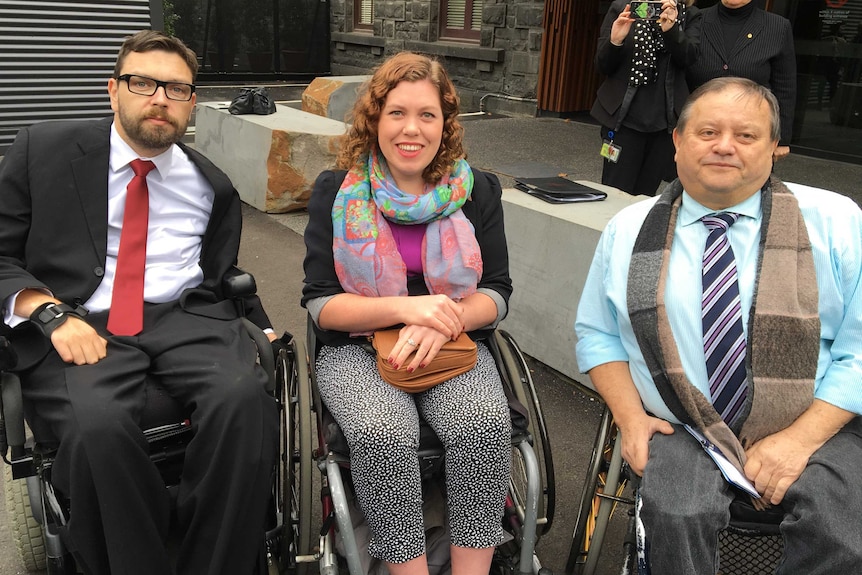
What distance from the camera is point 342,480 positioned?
2.07 m

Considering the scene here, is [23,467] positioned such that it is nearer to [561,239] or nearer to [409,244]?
[409,244]

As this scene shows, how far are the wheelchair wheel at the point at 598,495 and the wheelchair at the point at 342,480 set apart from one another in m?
0.10

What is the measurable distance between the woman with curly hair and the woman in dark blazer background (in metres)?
1.99

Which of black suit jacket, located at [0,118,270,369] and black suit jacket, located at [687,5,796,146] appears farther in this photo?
black suit jacket, located at [687,5,796,146]

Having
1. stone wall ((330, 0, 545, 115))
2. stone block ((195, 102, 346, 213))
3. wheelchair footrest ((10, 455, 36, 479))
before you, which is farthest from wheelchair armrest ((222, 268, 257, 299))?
stone wall ((330, 0, 545, 115))

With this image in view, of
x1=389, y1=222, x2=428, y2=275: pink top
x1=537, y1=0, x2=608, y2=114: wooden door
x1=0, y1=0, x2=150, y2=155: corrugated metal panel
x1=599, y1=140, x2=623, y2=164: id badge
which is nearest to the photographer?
x1=389, y1=222, x2=428, y2=275: pink top

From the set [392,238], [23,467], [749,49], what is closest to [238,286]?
[392,238]

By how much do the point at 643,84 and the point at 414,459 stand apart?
2.58 meters

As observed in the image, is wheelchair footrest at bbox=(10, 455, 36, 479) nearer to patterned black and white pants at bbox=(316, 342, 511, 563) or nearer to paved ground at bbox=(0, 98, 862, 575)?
paved ground at bbox=(0, 98, 862, 575)

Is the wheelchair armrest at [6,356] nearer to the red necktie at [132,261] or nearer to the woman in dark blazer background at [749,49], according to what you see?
the red necktie at [132,261]

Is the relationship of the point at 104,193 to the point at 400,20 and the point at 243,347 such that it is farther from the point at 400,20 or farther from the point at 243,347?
the point at 400,20

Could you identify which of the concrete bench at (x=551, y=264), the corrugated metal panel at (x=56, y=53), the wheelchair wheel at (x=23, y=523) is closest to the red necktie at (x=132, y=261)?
the wheelchair wheel at (x=23, y=523)

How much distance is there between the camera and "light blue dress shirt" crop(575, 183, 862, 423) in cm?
197

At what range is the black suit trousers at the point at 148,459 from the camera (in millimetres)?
1912
